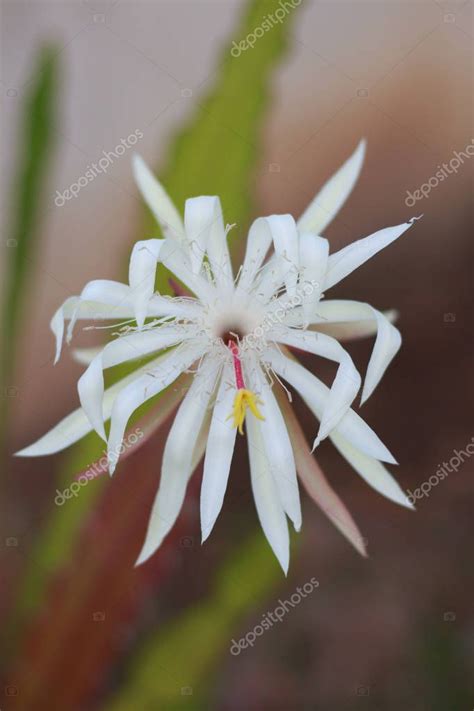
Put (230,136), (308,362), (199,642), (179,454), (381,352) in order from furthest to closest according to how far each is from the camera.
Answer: (308,362) < (199,642) < (230,136) < (179,454) < (381,352)

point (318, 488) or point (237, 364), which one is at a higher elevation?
point (237, 364)

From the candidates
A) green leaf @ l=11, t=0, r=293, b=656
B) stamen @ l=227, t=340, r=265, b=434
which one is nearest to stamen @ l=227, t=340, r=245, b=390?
stamen @ l=227, t=340, r=265, b=434

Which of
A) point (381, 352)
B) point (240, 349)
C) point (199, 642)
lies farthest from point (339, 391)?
point (199, 642)

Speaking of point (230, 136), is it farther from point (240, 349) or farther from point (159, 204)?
point (240, 349)

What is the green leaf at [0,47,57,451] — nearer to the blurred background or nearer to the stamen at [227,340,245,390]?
the blurred background

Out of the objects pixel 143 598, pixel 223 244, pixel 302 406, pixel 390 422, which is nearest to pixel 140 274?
pixel 223 244

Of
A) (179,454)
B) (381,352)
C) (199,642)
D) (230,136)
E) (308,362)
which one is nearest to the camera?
(381,352)

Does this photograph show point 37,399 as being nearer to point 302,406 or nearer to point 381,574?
point 302,406

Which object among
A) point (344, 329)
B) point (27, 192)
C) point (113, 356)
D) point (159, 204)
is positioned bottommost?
point (344, 329)
